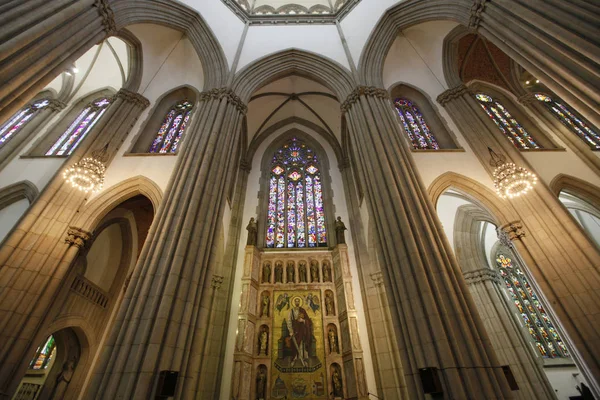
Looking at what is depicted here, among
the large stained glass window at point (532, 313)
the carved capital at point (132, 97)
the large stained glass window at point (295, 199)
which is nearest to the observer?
the carved capital at point (132, 97)

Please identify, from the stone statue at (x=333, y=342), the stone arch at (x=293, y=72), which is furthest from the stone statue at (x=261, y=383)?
the stone arch at (x=293, y=72)

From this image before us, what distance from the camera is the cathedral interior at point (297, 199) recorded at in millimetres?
5230

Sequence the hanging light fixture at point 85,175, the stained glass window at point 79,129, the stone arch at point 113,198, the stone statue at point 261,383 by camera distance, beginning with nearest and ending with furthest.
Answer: the hanging light fixture at point 85,175
the stone arch at point 113,198
the stone statue at point 261,383
the stained glass window at point 79,129

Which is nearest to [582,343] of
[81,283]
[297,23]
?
[81,283]

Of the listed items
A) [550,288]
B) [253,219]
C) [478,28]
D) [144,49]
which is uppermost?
[144,49]

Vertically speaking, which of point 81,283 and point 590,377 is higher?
point 81,283

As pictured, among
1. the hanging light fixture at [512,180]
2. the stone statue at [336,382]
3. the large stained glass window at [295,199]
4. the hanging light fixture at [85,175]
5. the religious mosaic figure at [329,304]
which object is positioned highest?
the large stained glass window at [295,199]

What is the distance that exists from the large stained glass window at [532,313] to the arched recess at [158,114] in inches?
631

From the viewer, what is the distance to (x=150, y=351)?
4.71 metres

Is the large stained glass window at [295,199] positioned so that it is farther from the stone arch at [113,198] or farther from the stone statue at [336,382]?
the stone arch at [113,198]

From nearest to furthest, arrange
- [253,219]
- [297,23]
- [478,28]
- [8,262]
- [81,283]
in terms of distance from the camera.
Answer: [8,262]
[478,28]
[81,283]
[253,219]
[297,23]

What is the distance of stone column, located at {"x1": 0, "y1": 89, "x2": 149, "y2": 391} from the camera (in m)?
5.59

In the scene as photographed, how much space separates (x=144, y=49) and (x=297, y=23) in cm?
656

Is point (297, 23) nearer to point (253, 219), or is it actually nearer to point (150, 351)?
point (253, 219)
